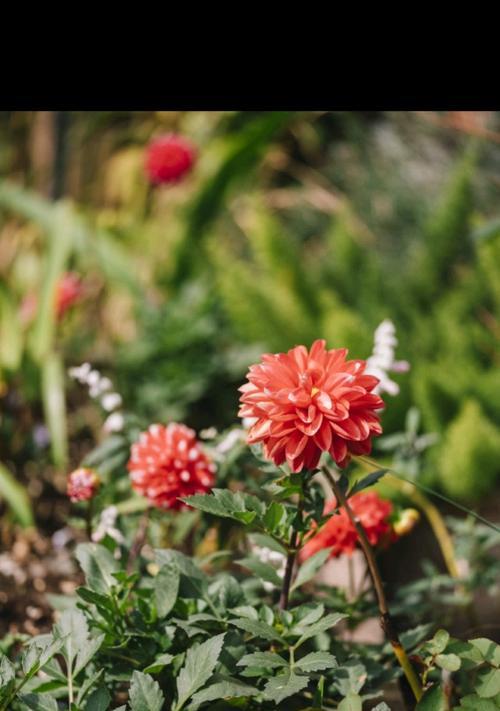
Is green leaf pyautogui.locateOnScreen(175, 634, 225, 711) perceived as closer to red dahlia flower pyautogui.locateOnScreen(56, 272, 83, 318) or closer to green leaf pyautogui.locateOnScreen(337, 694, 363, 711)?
green leaf pyautogui.locateOnScreen(337, 694, 363, 711)

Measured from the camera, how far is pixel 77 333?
2.16 m

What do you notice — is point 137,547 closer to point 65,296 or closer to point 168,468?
point 168,468

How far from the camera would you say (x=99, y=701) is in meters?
0.71

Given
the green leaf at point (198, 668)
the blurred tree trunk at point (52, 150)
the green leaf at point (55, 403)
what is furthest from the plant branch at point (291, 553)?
the blurred tree trunk at point (52, 150)

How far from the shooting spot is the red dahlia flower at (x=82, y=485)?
37.1 inches

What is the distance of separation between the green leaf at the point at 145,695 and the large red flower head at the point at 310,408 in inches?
9.0

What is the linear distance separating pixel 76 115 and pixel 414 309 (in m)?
1.60

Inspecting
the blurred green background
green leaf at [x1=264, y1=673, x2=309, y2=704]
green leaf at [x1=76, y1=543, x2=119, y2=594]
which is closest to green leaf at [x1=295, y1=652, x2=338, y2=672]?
green leaf at [x1=264, y1=673, x2=309, y2=704]

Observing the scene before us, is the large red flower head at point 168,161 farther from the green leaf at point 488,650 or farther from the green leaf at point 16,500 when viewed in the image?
the green leaf at point 488,650

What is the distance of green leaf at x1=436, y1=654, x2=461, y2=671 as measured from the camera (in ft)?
2.30

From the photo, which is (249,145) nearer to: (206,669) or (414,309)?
(414,309)

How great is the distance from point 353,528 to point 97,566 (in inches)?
11.9
